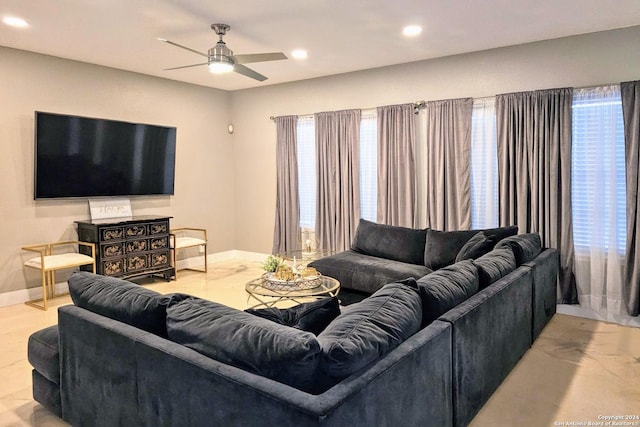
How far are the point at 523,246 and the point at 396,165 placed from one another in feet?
7.54

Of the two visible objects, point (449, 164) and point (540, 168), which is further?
point (449, 164)

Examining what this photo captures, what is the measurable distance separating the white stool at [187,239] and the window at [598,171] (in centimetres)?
459

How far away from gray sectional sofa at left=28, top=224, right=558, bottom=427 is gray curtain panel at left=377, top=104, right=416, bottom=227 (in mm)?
2679

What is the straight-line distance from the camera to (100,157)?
5648mm

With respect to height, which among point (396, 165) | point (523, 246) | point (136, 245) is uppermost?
point (396, 165)

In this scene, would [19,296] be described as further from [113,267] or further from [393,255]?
[393,255]

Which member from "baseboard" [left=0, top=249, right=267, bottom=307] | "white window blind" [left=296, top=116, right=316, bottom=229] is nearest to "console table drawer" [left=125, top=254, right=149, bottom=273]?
"baseboard" [left=0, top=249, right=267, bottom=307]

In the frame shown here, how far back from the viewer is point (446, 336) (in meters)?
2.18

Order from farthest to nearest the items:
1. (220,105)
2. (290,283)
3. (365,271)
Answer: (220,105) < (365,271) < (290,283)

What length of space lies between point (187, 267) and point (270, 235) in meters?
1.33

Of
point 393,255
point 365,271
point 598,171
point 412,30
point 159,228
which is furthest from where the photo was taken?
point 159,228

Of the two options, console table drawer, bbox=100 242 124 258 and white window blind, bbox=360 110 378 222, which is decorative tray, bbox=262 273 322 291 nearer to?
white window blind, bbox=360 110 378 222

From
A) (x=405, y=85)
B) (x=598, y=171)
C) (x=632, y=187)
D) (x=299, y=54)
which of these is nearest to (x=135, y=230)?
(x=299, y=54)

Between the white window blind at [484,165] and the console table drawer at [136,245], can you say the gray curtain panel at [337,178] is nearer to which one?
the white window blind at [484,165]
